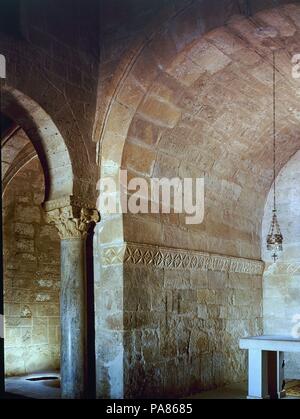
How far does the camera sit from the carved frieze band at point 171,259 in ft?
19.4

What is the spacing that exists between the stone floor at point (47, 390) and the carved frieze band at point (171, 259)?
1720 mm

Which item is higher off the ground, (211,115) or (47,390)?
(211,115)

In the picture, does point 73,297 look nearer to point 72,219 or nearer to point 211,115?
point 72,219

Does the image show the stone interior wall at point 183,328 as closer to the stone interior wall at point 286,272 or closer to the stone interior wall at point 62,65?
the stone interior wall at point 286,272

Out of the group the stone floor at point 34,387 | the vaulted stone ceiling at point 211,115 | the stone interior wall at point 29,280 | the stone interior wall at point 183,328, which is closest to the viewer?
the vaulted stone ceiling at point 211,115

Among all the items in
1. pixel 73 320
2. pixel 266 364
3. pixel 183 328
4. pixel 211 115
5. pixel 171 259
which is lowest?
pixel 266 364

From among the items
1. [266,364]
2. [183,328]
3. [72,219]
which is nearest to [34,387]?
[183,328]

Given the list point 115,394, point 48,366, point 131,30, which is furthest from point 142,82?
point 48,366

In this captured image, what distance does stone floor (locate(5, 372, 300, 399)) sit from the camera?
21.4ft

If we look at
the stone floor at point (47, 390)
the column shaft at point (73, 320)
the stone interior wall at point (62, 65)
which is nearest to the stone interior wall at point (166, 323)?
the stone floor at point (47, 390)

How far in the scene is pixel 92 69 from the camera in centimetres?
595

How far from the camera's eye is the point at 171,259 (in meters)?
6.56

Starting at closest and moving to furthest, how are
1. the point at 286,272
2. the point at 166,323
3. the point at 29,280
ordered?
the point at 166,323 < the point at 286,272 < the point at 29,280

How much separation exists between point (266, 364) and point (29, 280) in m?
4.35
